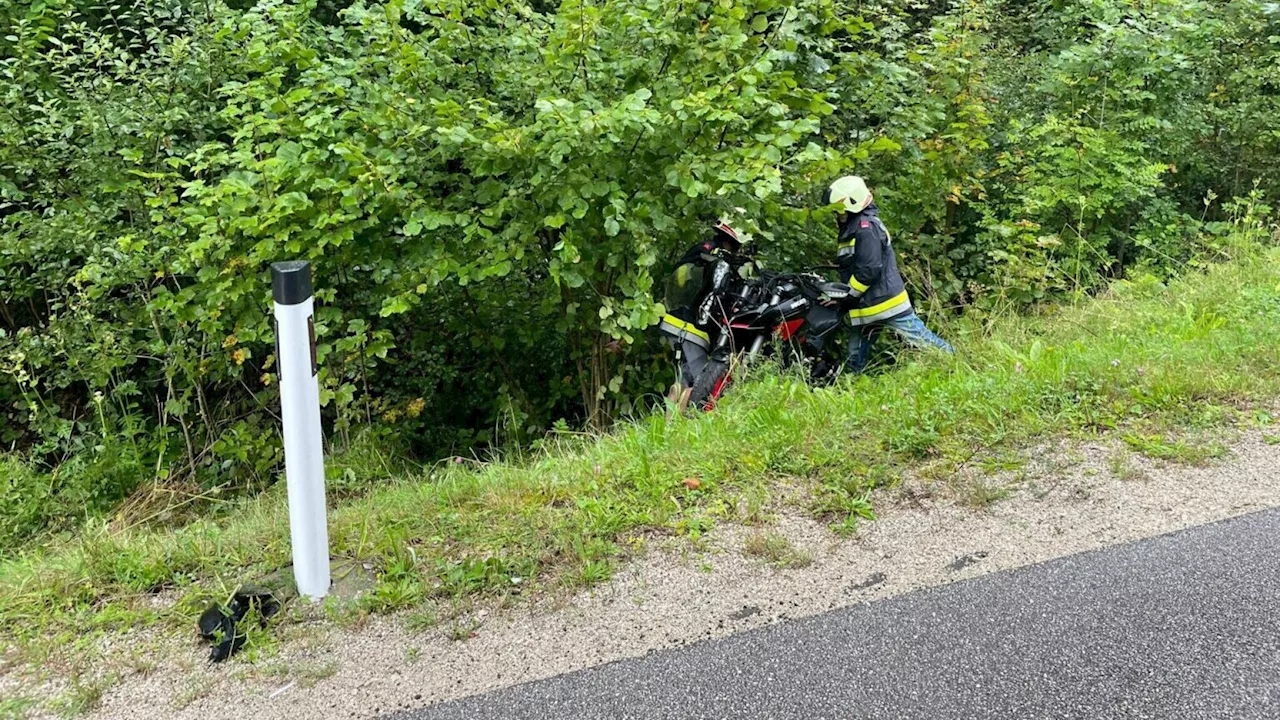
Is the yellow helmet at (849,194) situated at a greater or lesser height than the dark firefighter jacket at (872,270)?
greater

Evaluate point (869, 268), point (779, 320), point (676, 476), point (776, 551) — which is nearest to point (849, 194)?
point (869, 268)

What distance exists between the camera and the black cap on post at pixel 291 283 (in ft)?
8.15

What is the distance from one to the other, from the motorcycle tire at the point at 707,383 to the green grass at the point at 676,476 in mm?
502

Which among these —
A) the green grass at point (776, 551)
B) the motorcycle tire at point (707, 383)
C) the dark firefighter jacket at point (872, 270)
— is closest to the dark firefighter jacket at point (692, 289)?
the motorcycle tire at point (707, 383)

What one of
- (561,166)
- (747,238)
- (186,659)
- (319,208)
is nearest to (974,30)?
(747,238)

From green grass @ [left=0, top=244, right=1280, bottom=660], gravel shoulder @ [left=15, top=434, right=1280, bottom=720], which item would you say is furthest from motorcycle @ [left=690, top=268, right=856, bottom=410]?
gravel shoulder @ [left=15, top=434, right=1280, bottom=720]

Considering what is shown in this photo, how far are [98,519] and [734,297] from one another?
14.2 ft

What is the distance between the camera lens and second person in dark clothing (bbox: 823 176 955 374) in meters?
5.86

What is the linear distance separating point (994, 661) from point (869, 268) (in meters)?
3.90

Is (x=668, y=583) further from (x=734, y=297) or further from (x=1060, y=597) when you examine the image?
(x=734, y=297)

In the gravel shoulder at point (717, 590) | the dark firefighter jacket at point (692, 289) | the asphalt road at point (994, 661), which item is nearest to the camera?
the asphalt road at point (994, 661)

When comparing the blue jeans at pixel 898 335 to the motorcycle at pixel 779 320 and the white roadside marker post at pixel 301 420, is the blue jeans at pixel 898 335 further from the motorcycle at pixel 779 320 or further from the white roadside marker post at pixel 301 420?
the white roadside marker post at pixel 301 420

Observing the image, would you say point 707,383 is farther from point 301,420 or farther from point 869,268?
point 301,420

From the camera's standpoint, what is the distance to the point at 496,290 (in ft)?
18.7
